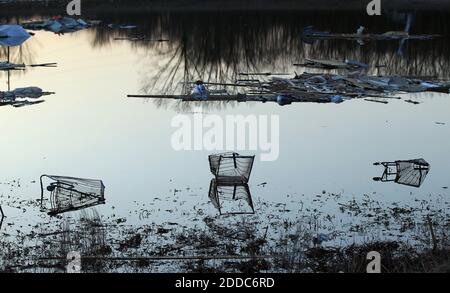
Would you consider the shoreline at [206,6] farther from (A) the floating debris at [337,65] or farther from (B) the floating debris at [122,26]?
(A) the floating debris at [337,65]

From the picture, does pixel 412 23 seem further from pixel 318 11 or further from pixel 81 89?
pixel 81 89

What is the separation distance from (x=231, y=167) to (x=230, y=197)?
1.36 m

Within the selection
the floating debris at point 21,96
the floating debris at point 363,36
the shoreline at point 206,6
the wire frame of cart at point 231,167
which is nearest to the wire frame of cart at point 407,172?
the wire frame of cart at point 231,167

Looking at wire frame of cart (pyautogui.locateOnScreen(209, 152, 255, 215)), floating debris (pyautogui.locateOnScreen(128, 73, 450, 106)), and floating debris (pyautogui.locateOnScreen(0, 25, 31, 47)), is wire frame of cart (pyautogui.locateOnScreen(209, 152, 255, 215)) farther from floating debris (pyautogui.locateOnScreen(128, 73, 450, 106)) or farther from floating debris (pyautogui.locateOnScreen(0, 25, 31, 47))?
Result: floating debris (pyautogui.locateOnScreen(0, 25, 31, 47))

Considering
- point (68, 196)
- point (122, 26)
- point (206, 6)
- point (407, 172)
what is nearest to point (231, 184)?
point (68, 196)

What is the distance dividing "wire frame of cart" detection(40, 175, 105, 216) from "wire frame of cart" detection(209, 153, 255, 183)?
6.65 ft

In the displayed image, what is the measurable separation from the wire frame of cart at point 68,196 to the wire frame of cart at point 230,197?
6.21 feet

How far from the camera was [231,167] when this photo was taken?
14125 millimetres

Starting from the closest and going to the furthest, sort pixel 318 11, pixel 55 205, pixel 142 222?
pixel 142 222 < pixel 55 205 < pixel 318 11

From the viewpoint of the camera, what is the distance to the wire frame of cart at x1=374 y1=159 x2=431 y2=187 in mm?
13898

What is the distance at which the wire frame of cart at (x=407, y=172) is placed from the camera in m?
13.9
